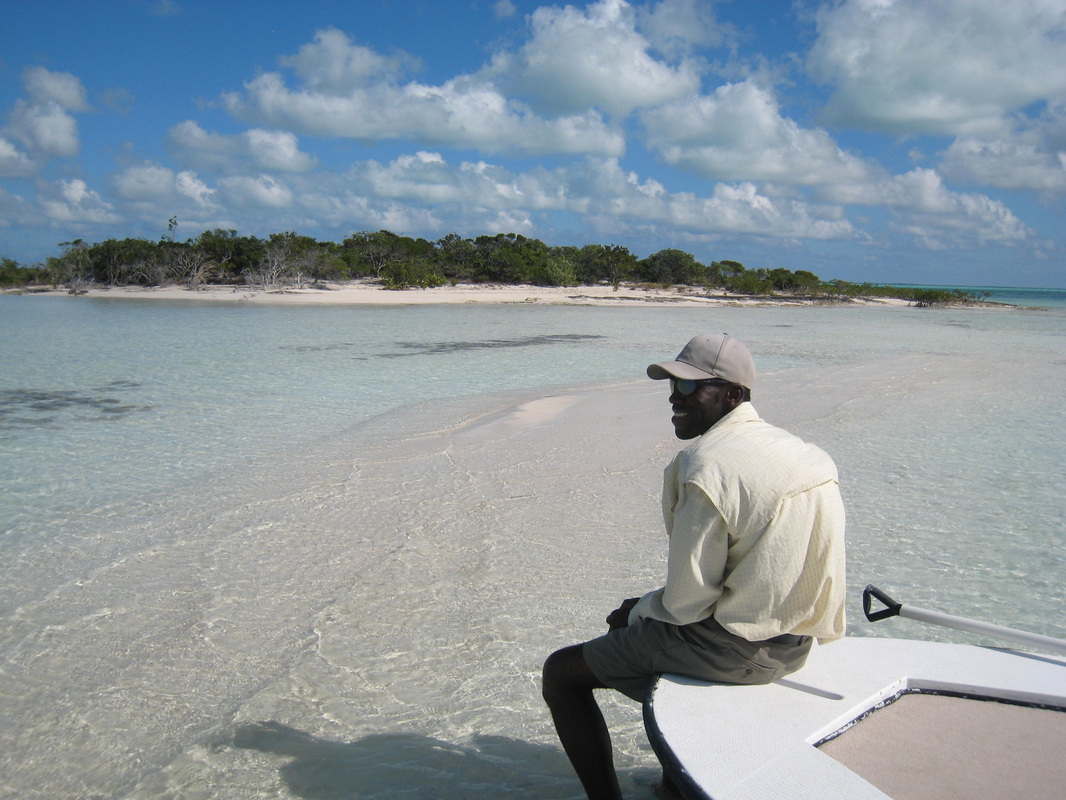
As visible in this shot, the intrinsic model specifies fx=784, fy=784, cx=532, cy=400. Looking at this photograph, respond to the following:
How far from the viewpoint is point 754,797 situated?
60.4 inches

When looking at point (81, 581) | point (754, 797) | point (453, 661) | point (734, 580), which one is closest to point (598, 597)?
point (453, 661)

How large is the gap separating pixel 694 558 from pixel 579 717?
0.59m

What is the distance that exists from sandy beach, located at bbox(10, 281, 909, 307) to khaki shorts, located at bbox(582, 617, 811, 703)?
31.0m

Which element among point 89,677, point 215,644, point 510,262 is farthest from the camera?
point 510,262

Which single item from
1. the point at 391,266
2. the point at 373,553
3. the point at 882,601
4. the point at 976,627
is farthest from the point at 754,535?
the point at 391,266

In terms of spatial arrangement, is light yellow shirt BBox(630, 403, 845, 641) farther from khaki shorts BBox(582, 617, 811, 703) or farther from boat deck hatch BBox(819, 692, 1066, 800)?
boat deck hatch BBox(819, 692, 1066, 800)

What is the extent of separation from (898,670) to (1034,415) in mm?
8471

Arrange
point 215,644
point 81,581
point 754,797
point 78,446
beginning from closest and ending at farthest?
point 754,797 → point 215,644 → point 81,581 → point 78,446

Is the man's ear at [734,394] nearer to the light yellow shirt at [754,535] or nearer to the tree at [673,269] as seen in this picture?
the light yellow shirt at [754,535]

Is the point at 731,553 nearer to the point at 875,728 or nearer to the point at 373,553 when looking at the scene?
the point at 875,728

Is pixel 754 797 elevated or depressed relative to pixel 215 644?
elevated

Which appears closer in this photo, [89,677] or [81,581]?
[89,677]

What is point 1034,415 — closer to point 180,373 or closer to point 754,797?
point 754,797

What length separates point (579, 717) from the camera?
2.07 metres
